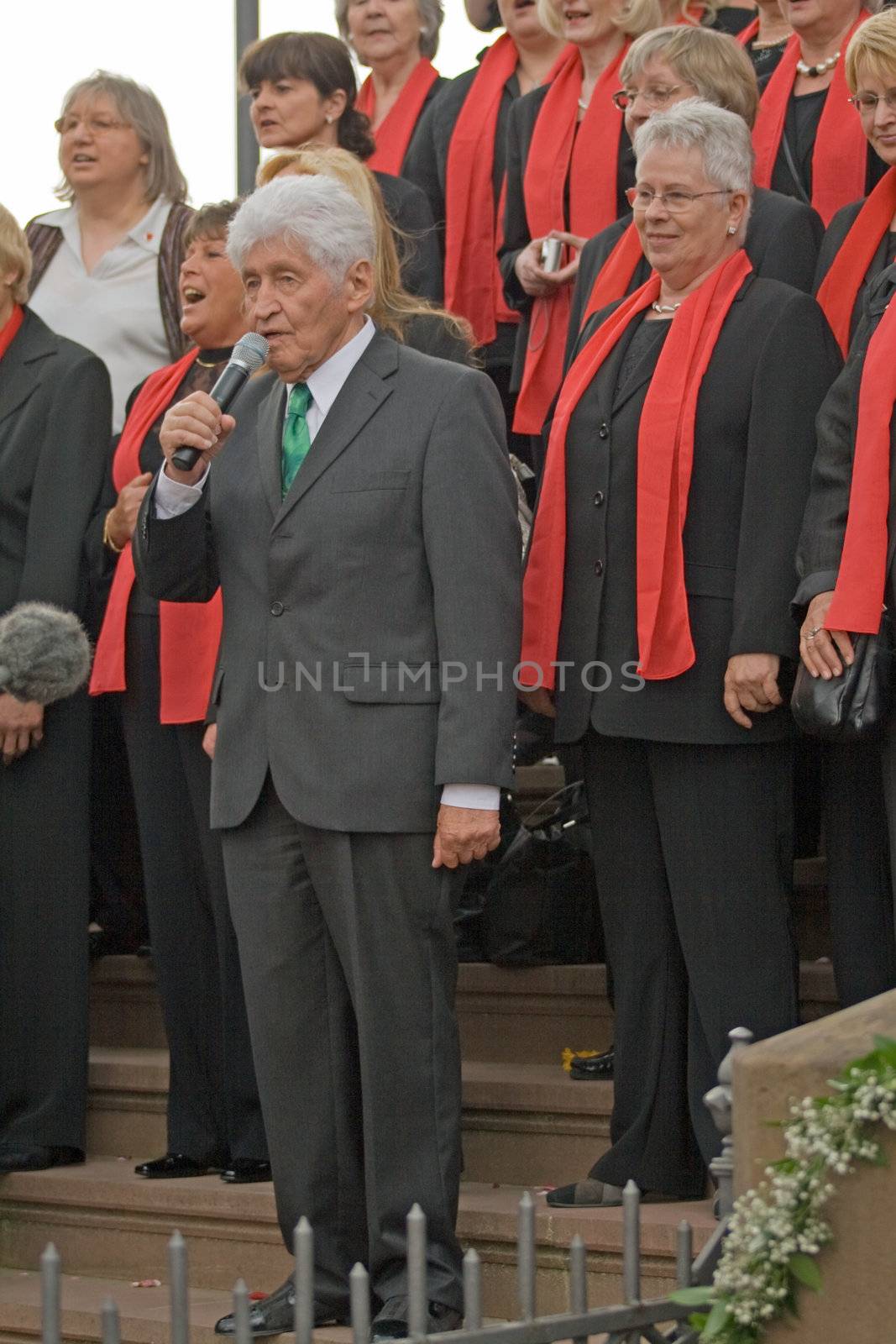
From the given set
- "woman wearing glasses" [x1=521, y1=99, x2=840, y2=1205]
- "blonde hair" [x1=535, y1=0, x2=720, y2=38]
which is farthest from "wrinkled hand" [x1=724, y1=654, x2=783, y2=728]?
"blonde hair" [x1=535, y1=0, x2=720, y2=38]

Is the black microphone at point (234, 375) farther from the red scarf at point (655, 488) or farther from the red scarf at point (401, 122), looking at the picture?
the red scarf at point (401, 122)

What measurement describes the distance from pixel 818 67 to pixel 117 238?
2.07m

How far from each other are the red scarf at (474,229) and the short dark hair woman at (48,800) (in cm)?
134

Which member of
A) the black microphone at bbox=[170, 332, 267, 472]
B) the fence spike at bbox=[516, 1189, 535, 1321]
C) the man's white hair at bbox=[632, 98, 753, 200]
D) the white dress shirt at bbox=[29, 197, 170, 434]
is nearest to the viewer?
the fence spike at bbox=[516, 1189, 535, 1321]

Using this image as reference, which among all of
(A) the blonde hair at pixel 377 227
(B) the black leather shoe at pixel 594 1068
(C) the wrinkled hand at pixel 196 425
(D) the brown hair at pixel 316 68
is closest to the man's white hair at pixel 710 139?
(A) the blonde hair at pixel 377 227

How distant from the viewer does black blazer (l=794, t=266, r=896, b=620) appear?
4.04m

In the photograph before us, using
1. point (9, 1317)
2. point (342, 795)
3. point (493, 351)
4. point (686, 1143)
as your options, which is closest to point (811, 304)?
point (342, 795)

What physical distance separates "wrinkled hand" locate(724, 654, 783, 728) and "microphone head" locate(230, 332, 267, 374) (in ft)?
3.46

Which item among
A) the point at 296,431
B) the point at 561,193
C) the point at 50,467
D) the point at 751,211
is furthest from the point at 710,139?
the point at 50,467

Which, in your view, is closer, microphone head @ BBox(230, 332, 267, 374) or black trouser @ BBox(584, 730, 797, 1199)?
microphone head @ BBox(230, 332, 267, 374)

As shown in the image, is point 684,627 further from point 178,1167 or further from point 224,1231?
point 178,1167

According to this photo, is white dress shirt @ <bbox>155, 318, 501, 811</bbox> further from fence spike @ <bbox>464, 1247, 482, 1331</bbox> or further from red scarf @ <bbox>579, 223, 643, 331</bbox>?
fence spike @ <bbox>464, 1247, 482, 1331</bbox>

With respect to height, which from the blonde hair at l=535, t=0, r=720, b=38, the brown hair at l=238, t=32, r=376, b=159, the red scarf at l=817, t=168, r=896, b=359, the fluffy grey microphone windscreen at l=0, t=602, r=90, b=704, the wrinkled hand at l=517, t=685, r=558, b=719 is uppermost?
the blonde hair at l=535, t=0, r=720, b=38

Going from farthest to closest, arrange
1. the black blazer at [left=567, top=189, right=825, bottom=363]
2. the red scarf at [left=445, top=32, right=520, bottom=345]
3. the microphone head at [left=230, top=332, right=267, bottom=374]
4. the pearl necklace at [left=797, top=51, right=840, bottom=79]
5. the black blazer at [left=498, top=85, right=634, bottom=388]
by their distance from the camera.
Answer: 1. the red scarf at [left=445, top=32, right=520, bottom=345]
2. the black blazer at [left=498, top=85, right=634, bottom=388]
3. the pearl necklace at [left=797, top=51, right=840, bottom=79]
4. the black blazer at [left=567, top=189, right=825, bottom=363]
5. the microphone head at [left=230, top=332, right=267, bottom=374]
